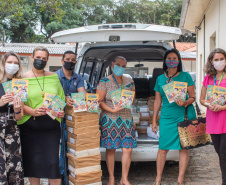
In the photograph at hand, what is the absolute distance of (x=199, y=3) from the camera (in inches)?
384

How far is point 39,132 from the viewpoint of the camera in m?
3.58

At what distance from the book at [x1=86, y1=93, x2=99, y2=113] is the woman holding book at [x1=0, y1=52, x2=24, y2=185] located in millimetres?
899

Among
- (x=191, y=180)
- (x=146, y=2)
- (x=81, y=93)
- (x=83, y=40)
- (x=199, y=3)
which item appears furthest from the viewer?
→ (x=146, y=2)

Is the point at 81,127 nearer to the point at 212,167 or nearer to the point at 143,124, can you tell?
the point at 143,124

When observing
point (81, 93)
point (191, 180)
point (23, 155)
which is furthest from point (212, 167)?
point (23, 155)

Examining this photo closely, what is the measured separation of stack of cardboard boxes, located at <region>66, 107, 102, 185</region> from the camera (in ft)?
12.8

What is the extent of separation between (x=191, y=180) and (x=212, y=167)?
0.91m

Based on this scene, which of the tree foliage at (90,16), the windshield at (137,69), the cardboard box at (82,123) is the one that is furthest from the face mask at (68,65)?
the tree foliage at (90,16)

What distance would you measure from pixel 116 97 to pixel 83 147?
0.81 m

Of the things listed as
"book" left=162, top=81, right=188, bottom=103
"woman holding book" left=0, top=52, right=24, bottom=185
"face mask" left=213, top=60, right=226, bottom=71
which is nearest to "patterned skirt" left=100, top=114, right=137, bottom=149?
"book" left=162, top=81, right=188, bottom=103

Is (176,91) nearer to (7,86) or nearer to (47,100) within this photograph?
(47,100)

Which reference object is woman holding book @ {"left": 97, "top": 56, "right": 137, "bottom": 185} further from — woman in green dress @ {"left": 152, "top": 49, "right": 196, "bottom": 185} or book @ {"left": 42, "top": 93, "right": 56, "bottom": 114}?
book @ {"left": 42, "top": 93, "right": 56, "bottom": 114}

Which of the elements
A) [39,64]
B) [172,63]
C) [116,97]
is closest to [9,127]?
[39,64]

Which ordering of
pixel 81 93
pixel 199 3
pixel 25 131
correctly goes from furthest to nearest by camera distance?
pixel 199 3, pixel 81 93, pixel 25 131
